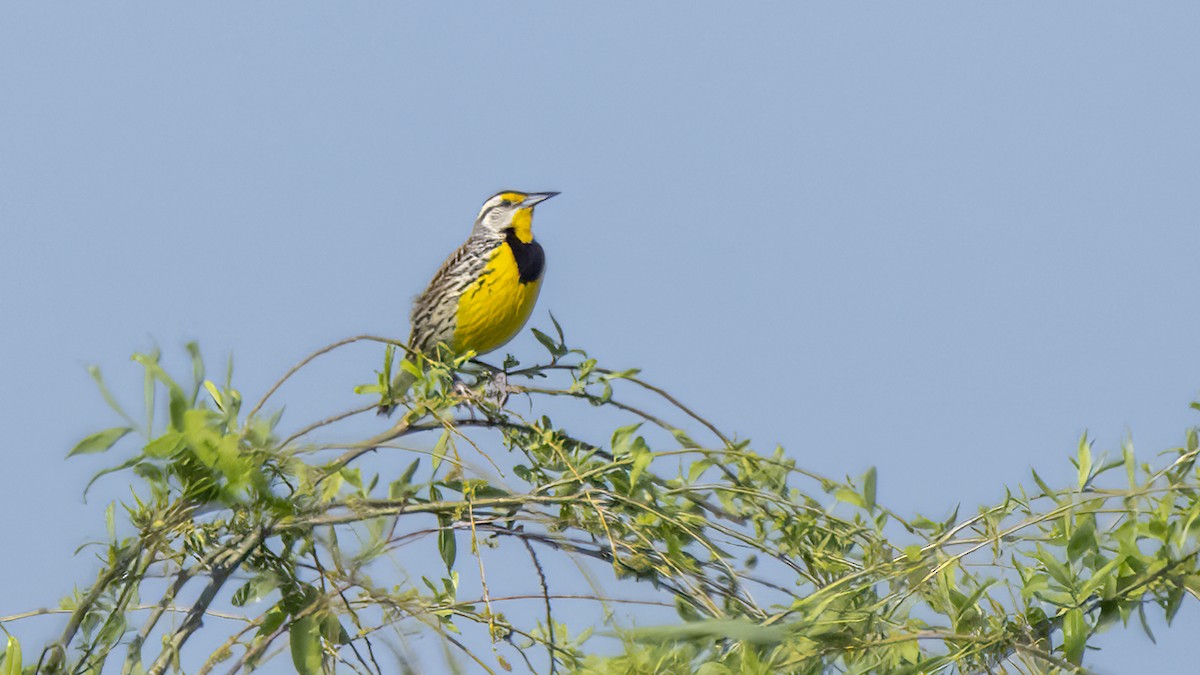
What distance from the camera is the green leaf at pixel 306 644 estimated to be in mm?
1661

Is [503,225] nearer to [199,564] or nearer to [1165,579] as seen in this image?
[199,564]

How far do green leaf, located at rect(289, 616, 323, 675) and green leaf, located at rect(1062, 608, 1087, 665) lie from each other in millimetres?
857

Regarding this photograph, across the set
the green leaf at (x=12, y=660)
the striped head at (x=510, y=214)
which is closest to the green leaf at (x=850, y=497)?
the green leaf at (x=12, y=660)

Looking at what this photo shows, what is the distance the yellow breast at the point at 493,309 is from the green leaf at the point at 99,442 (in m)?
1.64

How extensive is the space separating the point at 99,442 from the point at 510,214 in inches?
85.2

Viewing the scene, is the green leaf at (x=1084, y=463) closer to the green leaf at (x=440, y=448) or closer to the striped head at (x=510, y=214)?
the green leaf at (x=440, y=448)

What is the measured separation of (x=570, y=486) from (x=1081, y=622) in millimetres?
606

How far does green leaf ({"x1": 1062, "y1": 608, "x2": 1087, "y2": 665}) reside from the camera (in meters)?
1.51

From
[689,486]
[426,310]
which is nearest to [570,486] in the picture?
[689,486]

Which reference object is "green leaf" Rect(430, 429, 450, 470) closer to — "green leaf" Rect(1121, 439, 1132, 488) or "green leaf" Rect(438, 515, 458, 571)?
"green leaf" Rect(438, 515, 458, 571)

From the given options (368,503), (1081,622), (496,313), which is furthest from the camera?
(496,313)

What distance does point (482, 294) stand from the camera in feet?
9.97

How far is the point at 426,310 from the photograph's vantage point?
10.5ft

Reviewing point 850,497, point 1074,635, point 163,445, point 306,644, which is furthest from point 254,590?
point 1074,635
